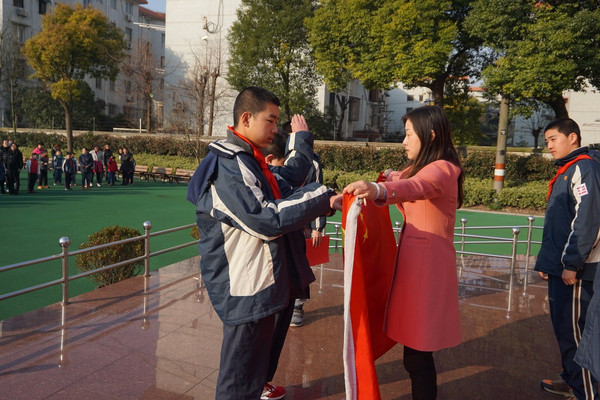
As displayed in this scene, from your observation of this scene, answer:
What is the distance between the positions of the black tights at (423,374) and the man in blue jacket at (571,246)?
1.15 metres

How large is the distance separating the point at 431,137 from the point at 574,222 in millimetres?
1265

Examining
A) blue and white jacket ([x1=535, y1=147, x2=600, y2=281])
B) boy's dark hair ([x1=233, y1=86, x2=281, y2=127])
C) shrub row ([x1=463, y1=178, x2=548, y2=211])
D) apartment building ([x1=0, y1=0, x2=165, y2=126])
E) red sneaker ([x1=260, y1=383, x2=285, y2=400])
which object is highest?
apartment building ([x1=0, y1=0, x2=165, y2=126])

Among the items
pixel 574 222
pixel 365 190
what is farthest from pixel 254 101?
pixel 574 222

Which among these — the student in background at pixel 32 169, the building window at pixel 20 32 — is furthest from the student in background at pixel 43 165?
the building window at pixel 20 32

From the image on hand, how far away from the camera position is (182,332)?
4.44m

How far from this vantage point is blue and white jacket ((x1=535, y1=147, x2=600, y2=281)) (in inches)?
121

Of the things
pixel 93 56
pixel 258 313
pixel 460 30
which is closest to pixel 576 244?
pixel 258 313

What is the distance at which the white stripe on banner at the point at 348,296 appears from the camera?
241cm

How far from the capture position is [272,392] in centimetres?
325

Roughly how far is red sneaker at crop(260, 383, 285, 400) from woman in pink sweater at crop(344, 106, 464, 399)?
988 millimetres

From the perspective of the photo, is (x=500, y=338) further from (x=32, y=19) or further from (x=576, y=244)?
(x=32, y=19)

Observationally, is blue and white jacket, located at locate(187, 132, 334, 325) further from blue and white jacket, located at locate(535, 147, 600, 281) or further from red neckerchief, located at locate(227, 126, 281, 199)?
blue and white jacket, located at locate(535, 147, 600, 281)

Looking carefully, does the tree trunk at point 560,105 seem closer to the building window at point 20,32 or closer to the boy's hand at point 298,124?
the boy's hand at point 298,124

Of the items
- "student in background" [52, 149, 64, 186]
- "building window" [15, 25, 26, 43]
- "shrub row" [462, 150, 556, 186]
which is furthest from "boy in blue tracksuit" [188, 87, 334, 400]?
"building window" [15, 25, 26, 43]
